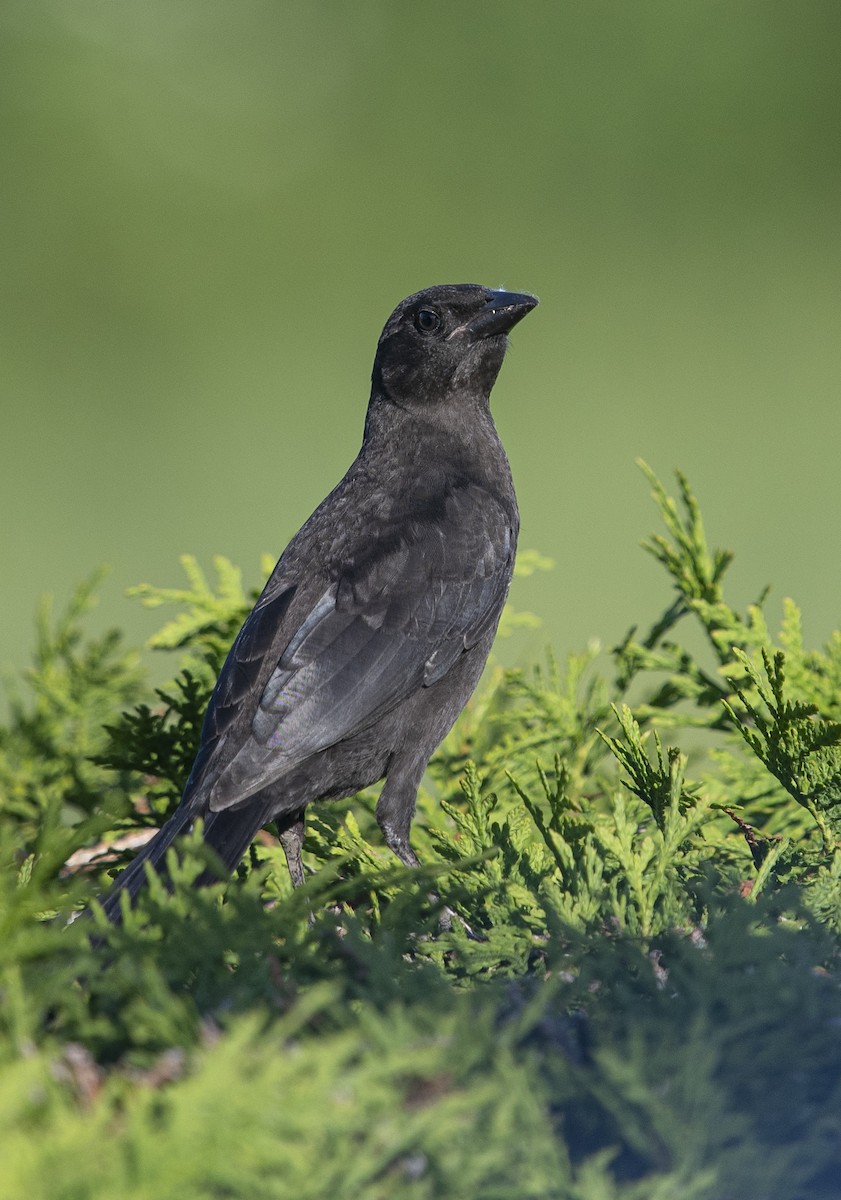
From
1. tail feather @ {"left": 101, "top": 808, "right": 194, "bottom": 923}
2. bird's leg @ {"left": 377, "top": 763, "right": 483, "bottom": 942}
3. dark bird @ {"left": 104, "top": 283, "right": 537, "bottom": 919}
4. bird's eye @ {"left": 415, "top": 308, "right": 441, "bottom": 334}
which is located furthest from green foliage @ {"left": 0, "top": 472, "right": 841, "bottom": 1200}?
bird's eye @ {"left": 415, "top": 308, "right": 441, "bottom": 334}

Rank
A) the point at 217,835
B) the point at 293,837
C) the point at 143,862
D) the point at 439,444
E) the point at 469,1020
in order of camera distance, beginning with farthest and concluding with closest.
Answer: the point at 439,444
the point at 293,837
the point at 217,835
the point at 143,862
the point at 469,1020

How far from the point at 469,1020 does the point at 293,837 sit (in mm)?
1238

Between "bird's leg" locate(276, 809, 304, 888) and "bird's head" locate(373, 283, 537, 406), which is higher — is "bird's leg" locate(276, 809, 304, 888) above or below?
below

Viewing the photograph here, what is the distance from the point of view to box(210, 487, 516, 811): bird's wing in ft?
6.49

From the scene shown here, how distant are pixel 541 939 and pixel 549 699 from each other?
0.95 m

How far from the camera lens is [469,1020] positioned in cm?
94

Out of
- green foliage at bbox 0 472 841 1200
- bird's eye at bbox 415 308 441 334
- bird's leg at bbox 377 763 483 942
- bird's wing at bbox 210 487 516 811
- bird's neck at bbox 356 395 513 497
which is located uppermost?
bird's eye at bbox 415 308 441 334

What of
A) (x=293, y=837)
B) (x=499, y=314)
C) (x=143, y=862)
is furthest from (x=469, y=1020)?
(x=499, y=314)

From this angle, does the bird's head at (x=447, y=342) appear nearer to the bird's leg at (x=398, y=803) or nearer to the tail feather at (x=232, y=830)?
the bird's leg at (x=398, y=803)

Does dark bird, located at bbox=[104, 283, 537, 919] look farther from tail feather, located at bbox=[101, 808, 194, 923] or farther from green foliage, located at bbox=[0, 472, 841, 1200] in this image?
green foliage, located at bbox=[0, 472, 841, 1200]

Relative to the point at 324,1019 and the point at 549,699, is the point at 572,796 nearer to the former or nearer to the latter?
the point at 549,699

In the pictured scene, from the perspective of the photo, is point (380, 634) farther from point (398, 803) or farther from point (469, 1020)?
point (469, 1020)

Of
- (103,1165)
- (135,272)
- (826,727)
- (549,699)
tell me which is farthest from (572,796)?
(135,272)

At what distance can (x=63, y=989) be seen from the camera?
0.94m
